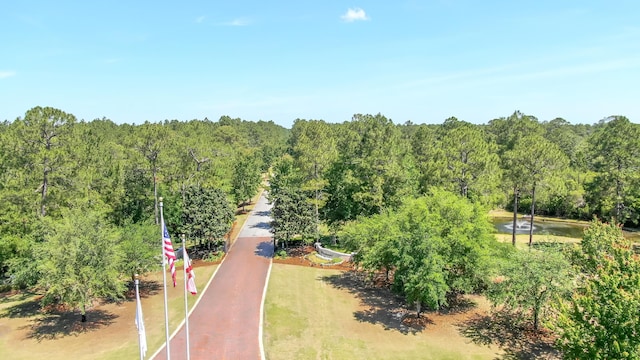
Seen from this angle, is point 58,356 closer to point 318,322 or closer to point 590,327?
point 318,322

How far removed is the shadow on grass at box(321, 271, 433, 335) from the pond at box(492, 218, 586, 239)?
2845 cm

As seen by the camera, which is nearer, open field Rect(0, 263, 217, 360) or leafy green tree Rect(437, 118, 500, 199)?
open field Rect(0, 263, 217, 360)

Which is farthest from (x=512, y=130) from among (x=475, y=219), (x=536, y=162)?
(x=475, y=219)

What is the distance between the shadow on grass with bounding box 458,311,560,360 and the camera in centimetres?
2247

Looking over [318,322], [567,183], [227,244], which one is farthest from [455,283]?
[567,183]

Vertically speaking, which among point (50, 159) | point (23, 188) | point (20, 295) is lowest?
point (20, 295)

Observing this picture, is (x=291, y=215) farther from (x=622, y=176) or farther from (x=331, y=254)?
(x=622, y=176)

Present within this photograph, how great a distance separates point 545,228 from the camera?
5728cm

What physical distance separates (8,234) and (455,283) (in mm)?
32927

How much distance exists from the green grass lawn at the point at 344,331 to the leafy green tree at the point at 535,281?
3.26 m

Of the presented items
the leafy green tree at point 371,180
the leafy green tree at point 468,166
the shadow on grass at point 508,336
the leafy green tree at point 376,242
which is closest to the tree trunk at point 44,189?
the leafy green tree at point 376,242

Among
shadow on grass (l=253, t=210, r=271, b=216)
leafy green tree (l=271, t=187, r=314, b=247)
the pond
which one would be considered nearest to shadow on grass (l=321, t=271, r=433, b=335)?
leafy green tree (l=271, t=187, r=314, b=247)

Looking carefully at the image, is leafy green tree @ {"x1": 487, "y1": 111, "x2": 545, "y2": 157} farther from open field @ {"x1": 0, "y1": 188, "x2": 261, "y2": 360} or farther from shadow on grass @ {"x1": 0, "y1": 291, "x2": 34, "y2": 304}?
shadow on grass @ {"x1": 0, "y1": 291, "x2": 34, "y2": 304}

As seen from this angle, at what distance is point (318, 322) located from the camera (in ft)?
87.3
